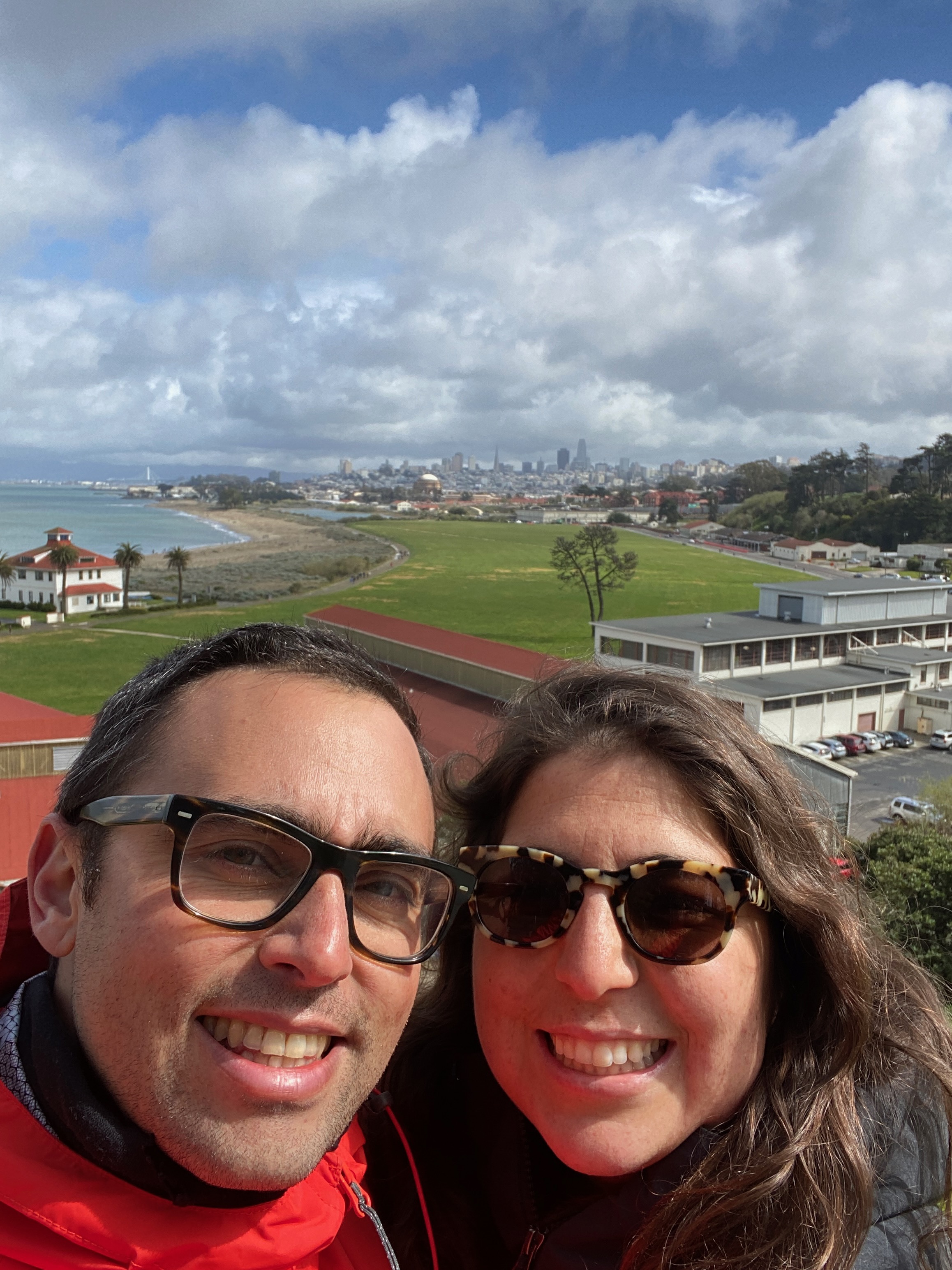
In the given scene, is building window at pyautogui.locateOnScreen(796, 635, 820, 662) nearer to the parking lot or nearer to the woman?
the parking lot

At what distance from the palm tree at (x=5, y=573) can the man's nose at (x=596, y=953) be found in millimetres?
60462

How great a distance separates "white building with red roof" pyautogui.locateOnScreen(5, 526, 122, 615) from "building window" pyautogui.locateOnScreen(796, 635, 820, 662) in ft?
146

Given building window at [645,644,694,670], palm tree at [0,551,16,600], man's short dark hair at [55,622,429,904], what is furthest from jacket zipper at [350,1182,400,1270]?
palm tree at [0,551,16,600]

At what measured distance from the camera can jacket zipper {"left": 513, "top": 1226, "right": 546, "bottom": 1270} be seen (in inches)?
58.6

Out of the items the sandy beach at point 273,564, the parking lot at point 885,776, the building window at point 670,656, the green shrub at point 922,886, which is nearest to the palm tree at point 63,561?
the sandy beach at point 273,564

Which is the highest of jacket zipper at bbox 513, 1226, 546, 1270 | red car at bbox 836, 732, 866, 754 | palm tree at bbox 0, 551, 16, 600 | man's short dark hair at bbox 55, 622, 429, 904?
man's short dark hair at bbox 55, 622, 429, 904

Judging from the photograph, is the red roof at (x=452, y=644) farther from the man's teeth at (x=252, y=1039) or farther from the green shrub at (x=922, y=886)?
the man's teeth at (x=252, y=1039)

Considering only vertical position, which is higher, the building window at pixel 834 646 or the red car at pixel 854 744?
the building window at pixel 834 646

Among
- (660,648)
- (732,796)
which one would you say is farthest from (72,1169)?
(660,648)

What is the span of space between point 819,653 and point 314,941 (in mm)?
32649

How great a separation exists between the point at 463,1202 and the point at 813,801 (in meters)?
1.11

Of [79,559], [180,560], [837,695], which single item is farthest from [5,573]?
[837,695]

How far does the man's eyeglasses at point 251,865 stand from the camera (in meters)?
1.24

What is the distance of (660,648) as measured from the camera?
93.1ft
